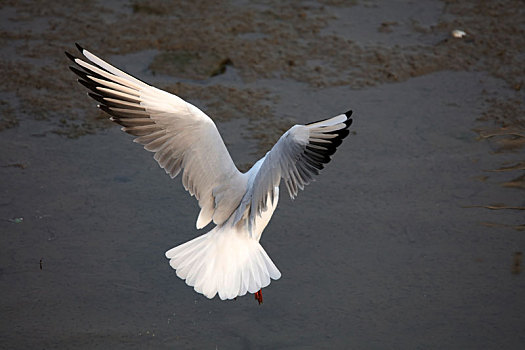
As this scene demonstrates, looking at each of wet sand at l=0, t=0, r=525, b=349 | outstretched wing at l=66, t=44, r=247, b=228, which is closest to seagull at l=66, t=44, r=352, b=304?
outstretched wing at l=66, t=44, r=247, b=228

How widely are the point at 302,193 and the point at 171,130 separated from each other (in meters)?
1.24

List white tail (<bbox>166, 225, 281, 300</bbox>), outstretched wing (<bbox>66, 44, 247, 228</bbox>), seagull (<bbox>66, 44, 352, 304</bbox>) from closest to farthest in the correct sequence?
1. white tail (<bbox>166, 225, 281, 300</bbox>)
2. seagull (<bbox>66, 44, 352, 304</bbox>)
3. outstretched wing (<bbox>66, 44, 247, 228</bbox>)

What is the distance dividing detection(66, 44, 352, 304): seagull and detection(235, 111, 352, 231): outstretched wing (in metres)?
0.09

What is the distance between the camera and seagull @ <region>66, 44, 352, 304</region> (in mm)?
4008

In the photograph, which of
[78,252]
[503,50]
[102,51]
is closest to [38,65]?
[102,51]

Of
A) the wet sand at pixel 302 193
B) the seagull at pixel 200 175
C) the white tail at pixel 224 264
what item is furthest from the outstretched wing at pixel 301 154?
the wet sand at pixel 302 193

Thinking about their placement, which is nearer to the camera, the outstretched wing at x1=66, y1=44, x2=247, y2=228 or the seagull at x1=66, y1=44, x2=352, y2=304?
the seagull at x1=66, y1=44, x2=352, y2=304

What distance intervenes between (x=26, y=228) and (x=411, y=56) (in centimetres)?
396

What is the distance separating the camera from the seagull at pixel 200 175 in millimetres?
4008

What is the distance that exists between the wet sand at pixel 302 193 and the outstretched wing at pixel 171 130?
56 cm

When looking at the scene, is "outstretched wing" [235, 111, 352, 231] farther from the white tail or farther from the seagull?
the white tail

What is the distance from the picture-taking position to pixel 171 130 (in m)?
4.21

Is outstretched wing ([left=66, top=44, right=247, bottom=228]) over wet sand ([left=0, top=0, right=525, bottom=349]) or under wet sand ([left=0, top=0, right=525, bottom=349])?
over

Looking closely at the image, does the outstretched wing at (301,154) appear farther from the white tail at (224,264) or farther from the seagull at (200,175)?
the white tail at (224,264)
